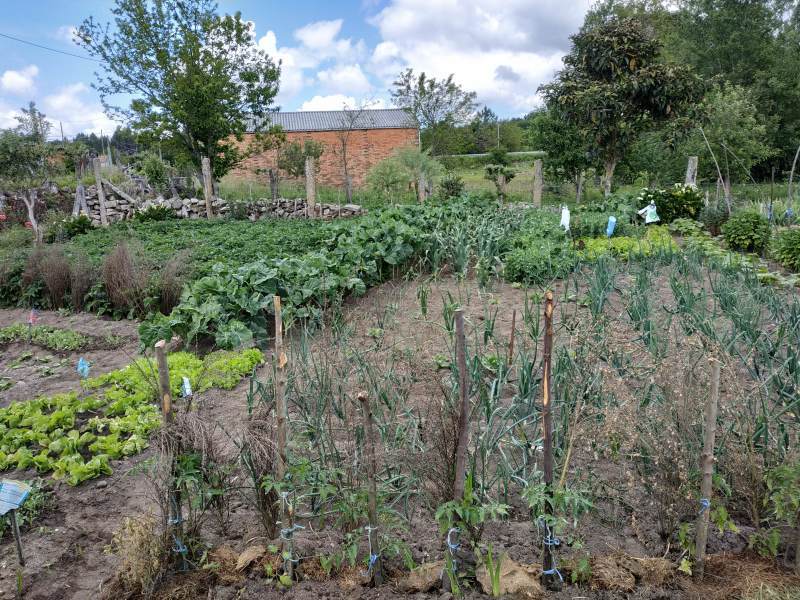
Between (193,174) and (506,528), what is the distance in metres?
18.9

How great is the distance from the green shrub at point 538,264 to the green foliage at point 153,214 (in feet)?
34.9

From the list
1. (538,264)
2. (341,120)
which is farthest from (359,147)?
(538,264)

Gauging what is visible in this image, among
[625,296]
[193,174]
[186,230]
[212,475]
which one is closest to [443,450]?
[212,475]

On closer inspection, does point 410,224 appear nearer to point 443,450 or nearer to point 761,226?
point 761,226

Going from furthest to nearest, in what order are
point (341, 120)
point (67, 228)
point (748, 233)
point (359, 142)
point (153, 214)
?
point (359, 142) < point (341, 120) < point (153, 214) < point (67, 228) < point (748, 233)

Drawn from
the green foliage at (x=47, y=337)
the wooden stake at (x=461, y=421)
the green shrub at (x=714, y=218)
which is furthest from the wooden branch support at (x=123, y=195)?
the wooden stake at (x=461, y=421)

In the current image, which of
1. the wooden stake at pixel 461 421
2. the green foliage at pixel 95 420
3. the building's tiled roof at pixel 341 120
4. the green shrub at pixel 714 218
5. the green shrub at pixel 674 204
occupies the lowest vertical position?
the green foliage at pixel 95 420

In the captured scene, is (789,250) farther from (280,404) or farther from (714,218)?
(280,404)

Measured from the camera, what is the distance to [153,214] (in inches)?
585

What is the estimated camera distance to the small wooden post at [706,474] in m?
2.24

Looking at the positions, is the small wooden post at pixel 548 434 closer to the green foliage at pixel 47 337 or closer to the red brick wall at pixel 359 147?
the green foliage at pixel 47 337

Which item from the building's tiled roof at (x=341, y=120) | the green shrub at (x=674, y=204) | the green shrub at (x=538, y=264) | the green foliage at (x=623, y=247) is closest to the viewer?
the green shrub at (x=538, y=264)

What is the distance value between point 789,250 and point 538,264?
4.19 metres

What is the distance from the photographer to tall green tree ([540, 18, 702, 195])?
44.0ft
